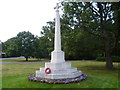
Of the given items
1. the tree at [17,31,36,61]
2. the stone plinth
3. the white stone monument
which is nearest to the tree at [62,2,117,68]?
the white stone monument

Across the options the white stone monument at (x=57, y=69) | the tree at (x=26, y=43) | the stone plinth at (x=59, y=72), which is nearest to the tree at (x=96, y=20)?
the white stone monument at (x=57, y=69)

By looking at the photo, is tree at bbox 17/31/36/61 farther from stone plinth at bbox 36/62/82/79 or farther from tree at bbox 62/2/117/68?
stone plinth at bbox 36/62/82/79

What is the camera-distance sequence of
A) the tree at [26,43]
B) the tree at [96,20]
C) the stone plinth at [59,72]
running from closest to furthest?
the stone plinth at [59,72], the tree at [96,20], the tree at [26,43]

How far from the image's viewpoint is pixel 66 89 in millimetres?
7117

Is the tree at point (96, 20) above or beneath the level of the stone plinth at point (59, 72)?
above

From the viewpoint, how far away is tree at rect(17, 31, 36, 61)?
29328mm

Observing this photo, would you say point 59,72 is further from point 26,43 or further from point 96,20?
point 26,43

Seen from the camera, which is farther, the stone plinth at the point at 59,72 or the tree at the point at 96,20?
the tree at the point at 96,20

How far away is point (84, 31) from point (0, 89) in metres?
10.1

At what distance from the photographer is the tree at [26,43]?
96.2 feet

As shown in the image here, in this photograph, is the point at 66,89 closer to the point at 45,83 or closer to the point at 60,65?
the point at 45,83

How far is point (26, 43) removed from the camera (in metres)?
29.5

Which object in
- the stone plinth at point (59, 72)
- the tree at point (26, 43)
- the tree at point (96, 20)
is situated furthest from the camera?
the tree at point (26, 43)

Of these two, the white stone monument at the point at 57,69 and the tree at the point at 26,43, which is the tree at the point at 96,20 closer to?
the white stone monument at the point at 57,69
